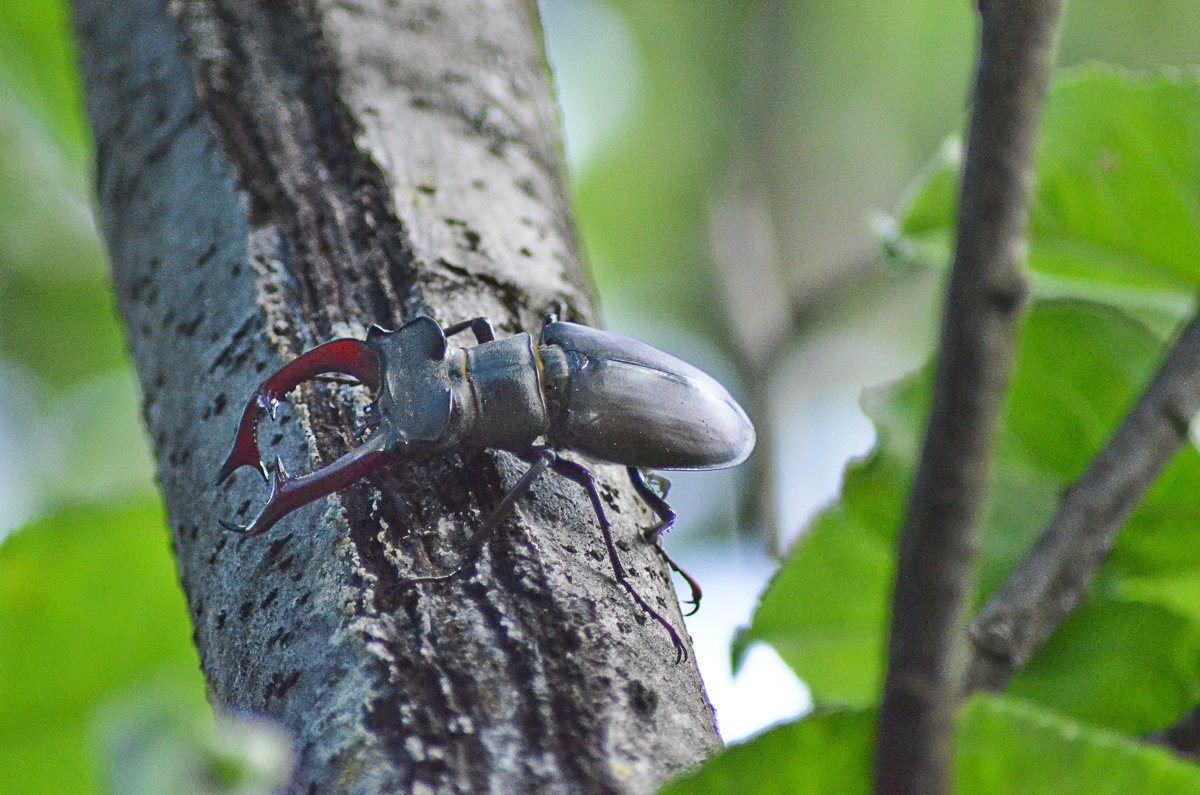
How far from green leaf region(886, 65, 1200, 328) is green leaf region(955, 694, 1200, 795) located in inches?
42.1

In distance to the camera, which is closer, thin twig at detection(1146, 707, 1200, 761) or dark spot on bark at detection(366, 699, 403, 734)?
dark spot on bark at detection(366, 699, 403, 734)

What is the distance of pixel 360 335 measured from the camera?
3.66 ft

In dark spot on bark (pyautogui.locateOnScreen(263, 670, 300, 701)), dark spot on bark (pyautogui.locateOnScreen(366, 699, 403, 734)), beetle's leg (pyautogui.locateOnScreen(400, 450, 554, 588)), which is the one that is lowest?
dark spot on bark (pyautogui.locateOnScreen(366, 699, 403, 734))

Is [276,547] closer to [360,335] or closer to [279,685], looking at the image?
[279,685]

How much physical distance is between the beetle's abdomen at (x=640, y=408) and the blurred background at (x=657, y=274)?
0.29 m

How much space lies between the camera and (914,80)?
4.91 m

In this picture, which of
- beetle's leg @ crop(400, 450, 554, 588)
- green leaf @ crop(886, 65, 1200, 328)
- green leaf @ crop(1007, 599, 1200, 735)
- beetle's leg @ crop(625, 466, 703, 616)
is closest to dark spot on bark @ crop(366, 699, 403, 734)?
beetle's leg @ crop(400, 450, 554, 588)

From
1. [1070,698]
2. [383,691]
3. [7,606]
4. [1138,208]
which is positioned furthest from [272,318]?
[1138,208]

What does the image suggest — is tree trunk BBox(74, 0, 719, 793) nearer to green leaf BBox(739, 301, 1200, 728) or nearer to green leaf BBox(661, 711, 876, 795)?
green leaf BBox(661, 711, 876, 795)

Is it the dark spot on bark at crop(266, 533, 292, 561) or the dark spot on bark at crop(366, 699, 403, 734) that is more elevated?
the dark spot on bark at crop(266, 533, 292, 561)

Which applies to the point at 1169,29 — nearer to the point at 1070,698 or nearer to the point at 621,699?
the point at 1070,698

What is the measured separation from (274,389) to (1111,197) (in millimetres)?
1280

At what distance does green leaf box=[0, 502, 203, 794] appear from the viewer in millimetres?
1309

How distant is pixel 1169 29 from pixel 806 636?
13.9ft
